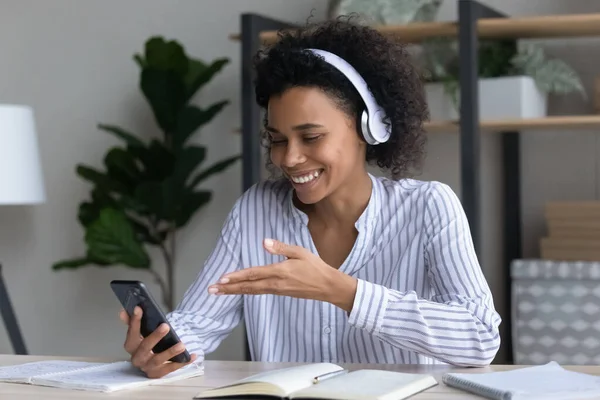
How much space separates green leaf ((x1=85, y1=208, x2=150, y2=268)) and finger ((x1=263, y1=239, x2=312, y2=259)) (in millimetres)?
2026

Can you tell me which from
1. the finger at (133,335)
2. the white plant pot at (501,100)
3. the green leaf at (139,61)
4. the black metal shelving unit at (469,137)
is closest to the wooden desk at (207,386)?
the finger at (133,335)

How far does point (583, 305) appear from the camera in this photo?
9.62 ft

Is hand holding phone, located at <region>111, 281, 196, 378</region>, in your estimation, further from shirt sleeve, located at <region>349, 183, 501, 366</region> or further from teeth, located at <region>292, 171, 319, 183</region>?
teeth, located at <region>292, 171, 319, 183</region>

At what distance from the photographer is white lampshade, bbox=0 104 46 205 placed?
333 centimetres

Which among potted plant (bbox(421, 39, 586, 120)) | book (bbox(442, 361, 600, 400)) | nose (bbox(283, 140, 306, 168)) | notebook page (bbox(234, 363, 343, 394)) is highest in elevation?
potted plant (bbox(421, 39, 586, 120))

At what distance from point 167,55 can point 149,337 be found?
2121 millimetres

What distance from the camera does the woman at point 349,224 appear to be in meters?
1.73

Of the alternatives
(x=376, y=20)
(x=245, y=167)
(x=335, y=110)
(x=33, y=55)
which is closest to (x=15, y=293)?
(x=33, y=55)

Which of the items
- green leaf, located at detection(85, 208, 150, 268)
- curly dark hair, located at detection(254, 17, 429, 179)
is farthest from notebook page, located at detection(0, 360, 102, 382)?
green leaf, located at detection(85, 208, 150, 268)

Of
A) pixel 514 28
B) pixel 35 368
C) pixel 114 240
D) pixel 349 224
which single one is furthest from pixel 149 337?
pixel 114 240

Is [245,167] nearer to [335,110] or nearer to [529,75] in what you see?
[529,75]

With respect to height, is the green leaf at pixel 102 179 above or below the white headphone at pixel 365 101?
below

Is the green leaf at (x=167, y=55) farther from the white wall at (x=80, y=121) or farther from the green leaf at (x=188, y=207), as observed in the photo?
the green leaf at (x=188, y=207)

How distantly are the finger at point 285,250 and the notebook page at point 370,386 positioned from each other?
8.2 inches
